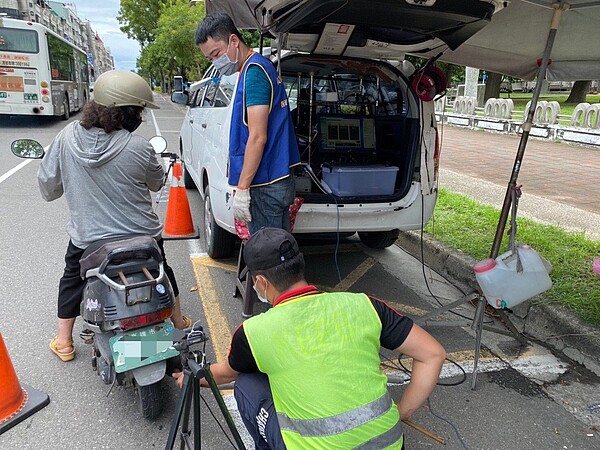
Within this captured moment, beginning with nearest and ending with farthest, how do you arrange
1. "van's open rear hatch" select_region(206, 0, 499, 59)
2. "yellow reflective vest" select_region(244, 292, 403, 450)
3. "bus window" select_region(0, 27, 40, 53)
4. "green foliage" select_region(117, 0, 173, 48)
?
"yellow reflective vest" select_region(244, 292, 403, 450)
"van's open rear hatch" select_region(206, 0, 499, 59)
"bus window" select_region(0, 27, 40, 53)
"green foliage" select_region(117, 0, 173, 48)

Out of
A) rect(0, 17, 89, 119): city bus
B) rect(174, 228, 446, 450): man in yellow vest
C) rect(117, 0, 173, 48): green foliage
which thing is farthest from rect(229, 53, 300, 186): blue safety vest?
rect(117, 0, 173, 48): green foliage

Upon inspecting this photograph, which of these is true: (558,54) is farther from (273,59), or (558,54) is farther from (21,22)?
(21,22)

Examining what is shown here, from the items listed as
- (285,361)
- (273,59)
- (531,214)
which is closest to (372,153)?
(273,59)

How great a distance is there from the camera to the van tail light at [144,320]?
227cm

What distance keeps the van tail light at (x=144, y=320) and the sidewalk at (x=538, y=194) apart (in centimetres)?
274

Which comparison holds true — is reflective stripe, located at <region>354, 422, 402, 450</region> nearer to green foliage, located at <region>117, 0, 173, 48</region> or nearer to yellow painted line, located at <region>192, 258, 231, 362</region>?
yellow painted line, located at <region>192, 258, 231, 362</region>

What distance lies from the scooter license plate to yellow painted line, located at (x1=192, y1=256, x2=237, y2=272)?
214 centimetres

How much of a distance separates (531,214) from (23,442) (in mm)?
5897

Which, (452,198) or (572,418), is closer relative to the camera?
(572,418)

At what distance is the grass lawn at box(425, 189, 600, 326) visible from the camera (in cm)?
362

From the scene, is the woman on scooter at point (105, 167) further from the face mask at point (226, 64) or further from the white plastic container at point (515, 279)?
the white plastic container at point (515, 279)

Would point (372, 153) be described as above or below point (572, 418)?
above

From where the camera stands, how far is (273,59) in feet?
11.8

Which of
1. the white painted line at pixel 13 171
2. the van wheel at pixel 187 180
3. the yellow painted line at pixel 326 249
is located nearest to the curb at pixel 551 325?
the yellow painted line at pixel 326 249
